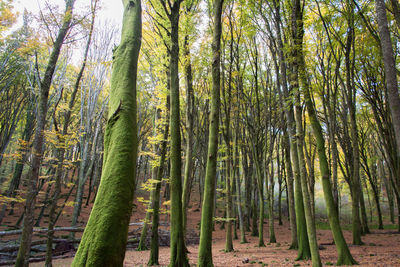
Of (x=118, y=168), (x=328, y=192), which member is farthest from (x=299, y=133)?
(x=118, y=168)

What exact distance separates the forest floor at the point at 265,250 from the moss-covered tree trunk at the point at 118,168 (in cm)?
609

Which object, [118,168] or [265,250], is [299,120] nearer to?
[118,168]

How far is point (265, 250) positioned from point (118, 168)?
384 inches

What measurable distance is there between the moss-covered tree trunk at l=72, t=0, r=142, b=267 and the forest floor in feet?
20.0

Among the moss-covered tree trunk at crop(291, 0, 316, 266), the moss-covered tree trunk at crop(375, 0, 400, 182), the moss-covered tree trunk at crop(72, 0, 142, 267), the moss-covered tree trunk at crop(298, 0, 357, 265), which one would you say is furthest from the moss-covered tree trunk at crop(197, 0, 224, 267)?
the moss-covered tree trunk at crop(375, 0, 400, 182)

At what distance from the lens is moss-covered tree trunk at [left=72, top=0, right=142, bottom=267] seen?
75.6 inches

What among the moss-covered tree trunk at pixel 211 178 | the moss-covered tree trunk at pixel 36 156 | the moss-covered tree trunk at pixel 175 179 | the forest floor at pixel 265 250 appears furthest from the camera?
the forest floor at pixel 265 250

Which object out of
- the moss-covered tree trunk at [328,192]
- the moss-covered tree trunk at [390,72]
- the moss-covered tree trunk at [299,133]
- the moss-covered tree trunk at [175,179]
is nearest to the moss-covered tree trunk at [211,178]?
the moss-covered tree trunk at [175,179]

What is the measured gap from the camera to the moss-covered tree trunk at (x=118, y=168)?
192cm

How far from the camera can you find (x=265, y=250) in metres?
9.62

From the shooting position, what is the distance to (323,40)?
10.8 metres

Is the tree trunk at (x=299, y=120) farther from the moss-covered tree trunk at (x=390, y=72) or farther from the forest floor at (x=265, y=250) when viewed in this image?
the forest floor at (x=265, y=250)

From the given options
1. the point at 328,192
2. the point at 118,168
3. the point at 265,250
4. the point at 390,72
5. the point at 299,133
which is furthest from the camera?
the point at 265,250

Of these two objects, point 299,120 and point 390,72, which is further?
point 299,120
